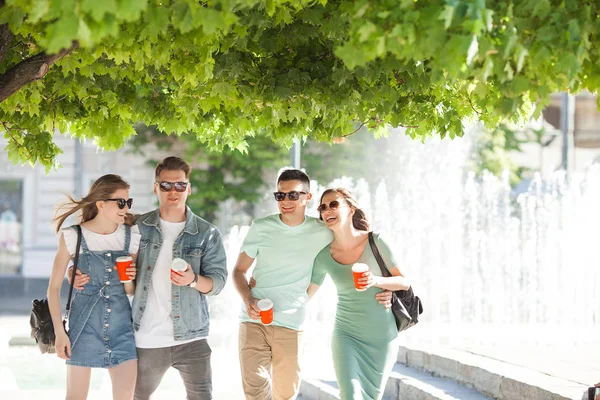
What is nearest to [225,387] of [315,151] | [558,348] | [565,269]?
[558,348]

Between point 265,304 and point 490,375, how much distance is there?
250 centimetres

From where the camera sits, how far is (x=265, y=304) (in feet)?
18.0

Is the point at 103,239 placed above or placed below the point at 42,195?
below

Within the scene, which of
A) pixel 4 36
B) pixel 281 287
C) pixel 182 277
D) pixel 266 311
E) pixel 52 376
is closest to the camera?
pixel 4 36

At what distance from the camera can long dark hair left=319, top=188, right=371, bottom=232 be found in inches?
224

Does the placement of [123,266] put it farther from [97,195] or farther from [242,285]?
[242,285]

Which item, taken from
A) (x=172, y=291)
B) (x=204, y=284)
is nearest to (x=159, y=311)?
(x=172, y=291)

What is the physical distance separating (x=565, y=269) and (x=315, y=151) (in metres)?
10.8

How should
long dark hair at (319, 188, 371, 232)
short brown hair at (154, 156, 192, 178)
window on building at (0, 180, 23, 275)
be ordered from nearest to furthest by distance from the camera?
short brown hair at (154, 156, 192, 178) < long dark hair at (319, 188, 371, 232) < window on building at (0, 180, 23, 275)

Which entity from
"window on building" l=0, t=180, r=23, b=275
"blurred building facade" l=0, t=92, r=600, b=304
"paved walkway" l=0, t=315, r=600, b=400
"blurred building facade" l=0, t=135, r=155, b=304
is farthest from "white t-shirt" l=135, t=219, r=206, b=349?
"window on building" l=0, t=180, r=23, b=275

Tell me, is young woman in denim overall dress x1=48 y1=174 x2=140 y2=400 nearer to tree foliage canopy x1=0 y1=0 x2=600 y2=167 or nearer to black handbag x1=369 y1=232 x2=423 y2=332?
tree foliage canopy x1=0 y1=0 x2=600 y2=167

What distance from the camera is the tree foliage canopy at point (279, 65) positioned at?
3.36m

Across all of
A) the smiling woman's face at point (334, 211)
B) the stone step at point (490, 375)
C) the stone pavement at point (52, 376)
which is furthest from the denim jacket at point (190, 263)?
the stone pavement at point (52, 376)

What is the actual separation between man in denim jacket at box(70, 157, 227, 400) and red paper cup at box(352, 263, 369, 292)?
847mm
